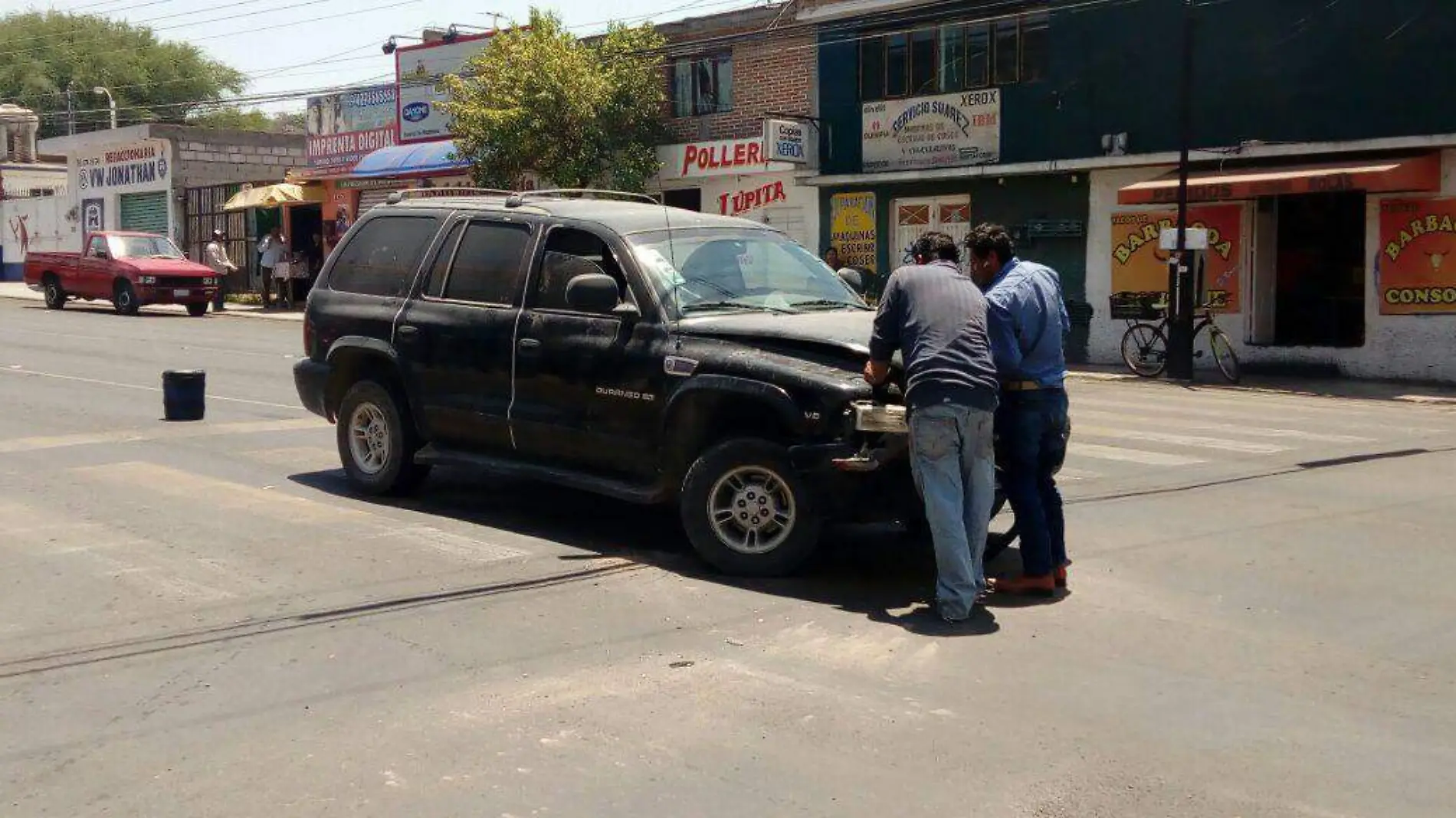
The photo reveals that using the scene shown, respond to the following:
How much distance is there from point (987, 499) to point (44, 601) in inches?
177

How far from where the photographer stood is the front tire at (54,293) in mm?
34344

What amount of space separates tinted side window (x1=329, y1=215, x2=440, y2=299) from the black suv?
1cm

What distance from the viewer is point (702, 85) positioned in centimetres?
3023

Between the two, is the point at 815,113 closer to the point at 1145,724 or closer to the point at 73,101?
the point at 1145,724

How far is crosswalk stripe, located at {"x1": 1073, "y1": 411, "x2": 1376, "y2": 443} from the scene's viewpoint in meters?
13.8

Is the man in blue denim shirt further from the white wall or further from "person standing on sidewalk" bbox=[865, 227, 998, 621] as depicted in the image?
the white wall

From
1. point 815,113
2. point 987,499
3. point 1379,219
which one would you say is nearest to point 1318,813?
point 987,499

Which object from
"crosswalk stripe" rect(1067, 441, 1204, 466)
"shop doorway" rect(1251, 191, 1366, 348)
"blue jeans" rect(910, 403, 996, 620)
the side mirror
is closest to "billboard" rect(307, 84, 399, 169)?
"shop doorway" rect(1251, 191, 1366, 348)

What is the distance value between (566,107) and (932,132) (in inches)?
300

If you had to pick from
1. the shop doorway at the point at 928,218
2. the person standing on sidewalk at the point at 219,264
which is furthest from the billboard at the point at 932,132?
the person standing on sidewalk at the point at 219,264

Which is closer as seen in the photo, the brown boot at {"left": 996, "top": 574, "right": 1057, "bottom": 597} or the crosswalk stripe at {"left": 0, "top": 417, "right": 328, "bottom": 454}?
the brown boot at {"left": 996, "top": 574, "right": 1057, "bottom": 597}

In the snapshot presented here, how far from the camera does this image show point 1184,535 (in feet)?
29.0

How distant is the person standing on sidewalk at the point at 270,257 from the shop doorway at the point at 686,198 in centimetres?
1017

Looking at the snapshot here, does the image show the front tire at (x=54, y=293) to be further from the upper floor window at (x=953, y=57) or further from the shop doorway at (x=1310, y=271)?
the shop doorway at (x=1310, y=271)
